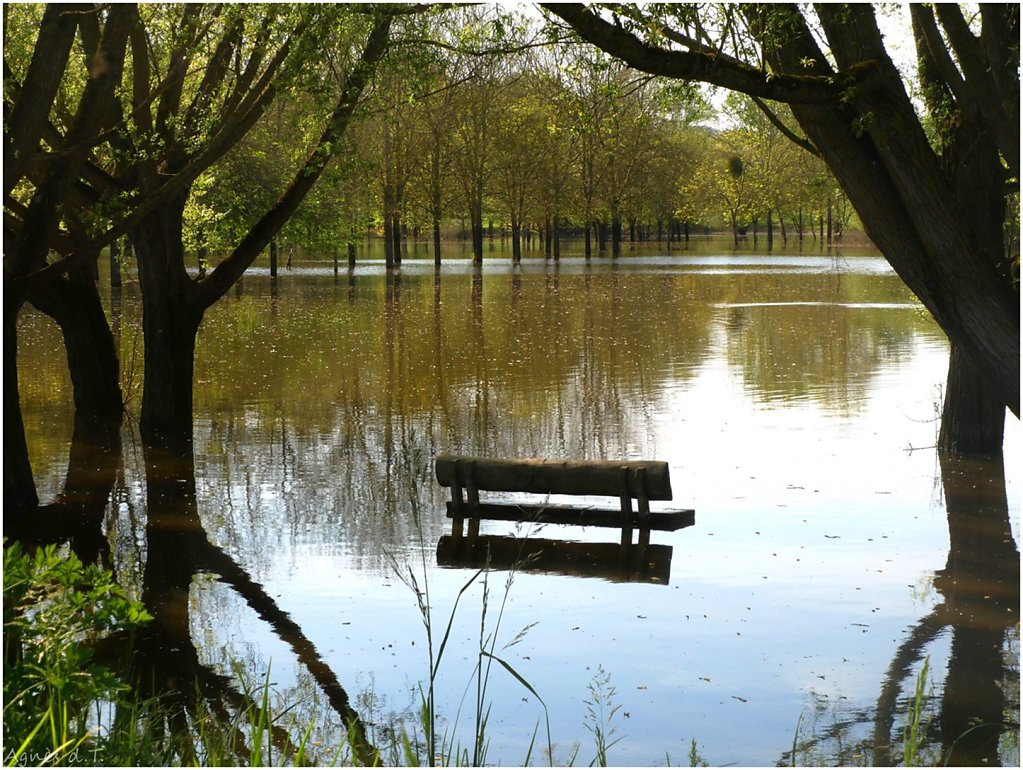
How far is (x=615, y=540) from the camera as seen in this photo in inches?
451

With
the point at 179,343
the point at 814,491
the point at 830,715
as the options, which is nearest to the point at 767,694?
the point at 830,715

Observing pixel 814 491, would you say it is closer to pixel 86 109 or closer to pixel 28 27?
pixel 86 109

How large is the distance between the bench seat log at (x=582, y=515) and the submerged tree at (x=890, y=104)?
3.05 m

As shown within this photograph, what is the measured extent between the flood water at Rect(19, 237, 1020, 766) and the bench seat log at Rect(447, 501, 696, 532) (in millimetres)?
135

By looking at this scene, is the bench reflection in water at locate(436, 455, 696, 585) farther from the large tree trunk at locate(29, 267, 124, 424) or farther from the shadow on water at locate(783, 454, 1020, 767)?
the large tree trunk at locate(29, 267, 124, 424)

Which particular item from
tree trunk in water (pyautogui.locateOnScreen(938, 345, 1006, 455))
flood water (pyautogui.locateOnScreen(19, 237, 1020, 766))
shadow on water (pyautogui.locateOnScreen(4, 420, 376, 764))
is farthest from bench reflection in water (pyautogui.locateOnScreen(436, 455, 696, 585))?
tree trunk in water (pyautogui.locateOnScreen(938, 345, 1006, 455))

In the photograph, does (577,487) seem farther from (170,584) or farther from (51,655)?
(51,655)

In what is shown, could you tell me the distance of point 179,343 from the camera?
1748cm

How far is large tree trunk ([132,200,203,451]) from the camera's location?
17.2 meters

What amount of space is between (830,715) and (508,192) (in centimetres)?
6236

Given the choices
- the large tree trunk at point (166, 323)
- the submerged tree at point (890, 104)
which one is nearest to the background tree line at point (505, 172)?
the large tree trunk at point (166, 323)

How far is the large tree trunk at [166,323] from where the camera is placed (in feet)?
56.5

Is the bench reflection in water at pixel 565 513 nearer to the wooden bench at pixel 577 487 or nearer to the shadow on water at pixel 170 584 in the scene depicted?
the wooden bench at pixel 577 487

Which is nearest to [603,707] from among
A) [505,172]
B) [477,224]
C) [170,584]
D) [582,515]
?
[170,584]
